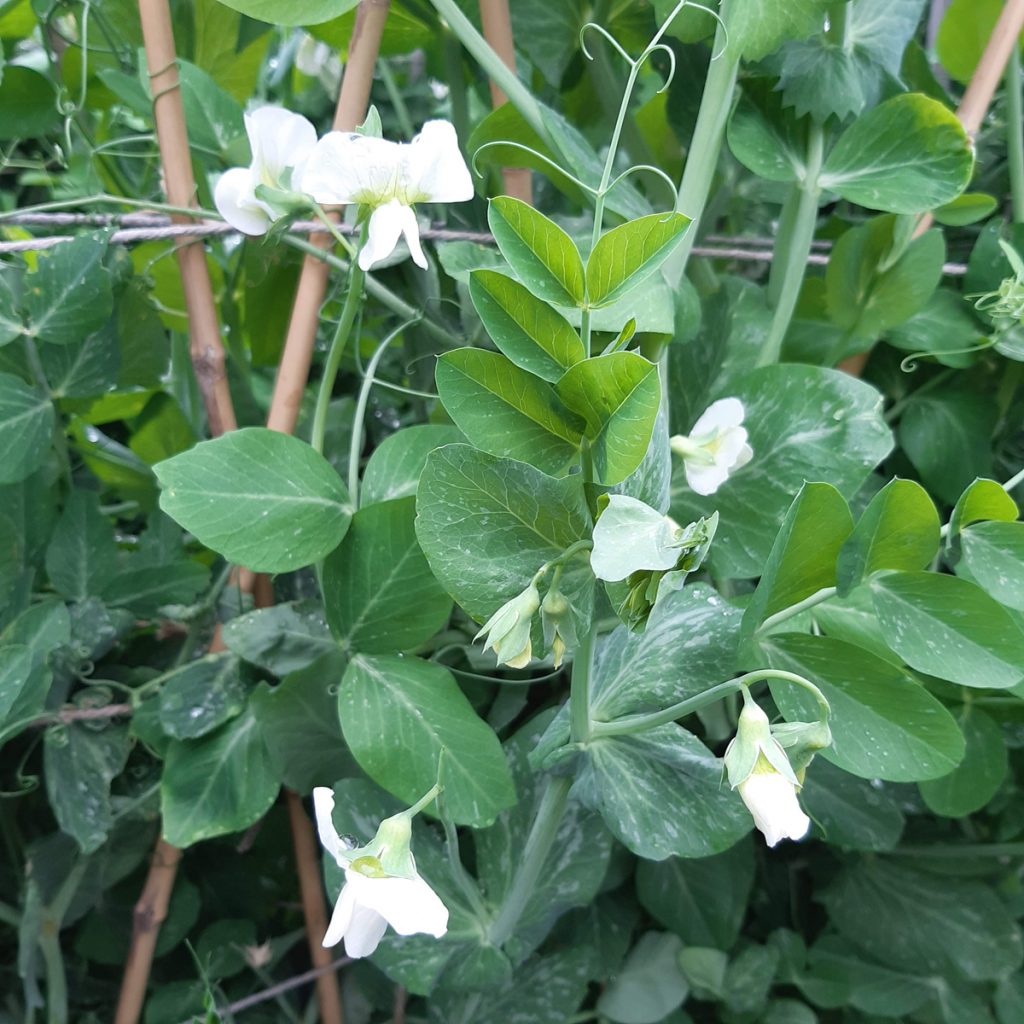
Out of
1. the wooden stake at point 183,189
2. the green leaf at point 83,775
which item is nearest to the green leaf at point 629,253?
the wooden stake at point 183,189

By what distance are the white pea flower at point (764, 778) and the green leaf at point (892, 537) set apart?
4.1 inches

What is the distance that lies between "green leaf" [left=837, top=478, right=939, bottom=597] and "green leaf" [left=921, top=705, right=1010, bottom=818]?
25cm

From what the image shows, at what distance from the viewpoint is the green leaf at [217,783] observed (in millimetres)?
543

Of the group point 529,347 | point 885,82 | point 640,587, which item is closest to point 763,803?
point 640,587

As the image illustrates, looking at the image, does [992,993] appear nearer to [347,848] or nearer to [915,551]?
[915,551]

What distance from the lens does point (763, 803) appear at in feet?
1.07

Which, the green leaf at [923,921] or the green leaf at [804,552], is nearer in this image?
the green leaf at [804,552]

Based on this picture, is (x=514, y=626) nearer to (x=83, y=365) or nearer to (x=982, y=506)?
(x=982, y=506)

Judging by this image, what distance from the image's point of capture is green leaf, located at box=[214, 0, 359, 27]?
0.50 metres

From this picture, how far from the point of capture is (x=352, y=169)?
411 millimetres

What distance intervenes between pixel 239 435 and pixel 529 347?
0.67 ft

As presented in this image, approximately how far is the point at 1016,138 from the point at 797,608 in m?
0.51

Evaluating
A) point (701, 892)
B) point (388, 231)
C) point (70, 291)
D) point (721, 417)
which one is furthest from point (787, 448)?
point (70, 291)

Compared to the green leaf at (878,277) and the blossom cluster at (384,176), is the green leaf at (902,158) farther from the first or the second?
the blossom cluster at (384,176)
